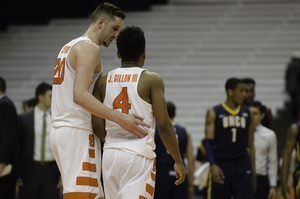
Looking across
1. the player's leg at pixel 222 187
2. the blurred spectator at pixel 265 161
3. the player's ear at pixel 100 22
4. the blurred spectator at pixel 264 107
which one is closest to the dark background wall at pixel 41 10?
the blurred spectator at pixel 264 107

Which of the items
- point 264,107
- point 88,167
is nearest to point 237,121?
point 264,107

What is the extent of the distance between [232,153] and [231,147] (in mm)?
87

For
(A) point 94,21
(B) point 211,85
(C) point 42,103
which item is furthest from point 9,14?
(A) point 94,21

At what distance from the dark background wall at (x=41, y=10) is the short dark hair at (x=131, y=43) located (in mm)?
13203

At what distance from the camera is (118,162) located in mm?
3285

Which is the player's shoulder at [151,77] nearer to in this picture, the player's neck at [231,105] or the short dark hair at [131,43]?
the short dark hair at [131,43]

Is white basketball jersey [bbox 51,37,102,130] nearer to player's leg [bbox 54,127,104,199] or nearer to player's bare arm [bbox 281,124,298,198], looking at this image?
player's leg [bbox 54,127,104,199]

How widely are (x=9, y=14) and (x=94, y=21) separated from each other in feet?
46.6

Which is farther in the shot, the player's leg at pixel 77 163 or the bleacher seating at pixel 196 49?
the bleacher seating at pixel 196 49

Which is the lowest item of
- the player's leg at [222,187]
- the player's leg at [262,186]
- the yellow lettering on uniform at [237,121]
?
the player's leg at [262,186]

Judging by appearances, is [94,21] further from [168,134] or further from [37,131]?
[37,131]

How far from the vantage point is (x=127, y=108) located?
337 centimetres

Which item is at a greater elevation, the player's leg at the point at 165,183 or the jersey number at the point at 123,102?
the jersey number at the point at 123,102

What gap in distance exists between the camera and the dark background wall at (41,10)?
1658cm
